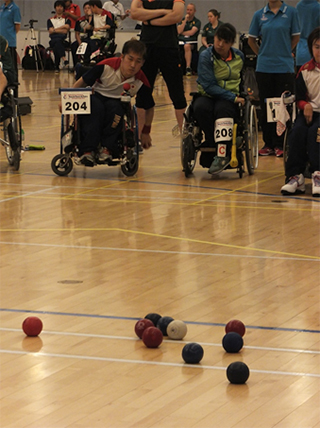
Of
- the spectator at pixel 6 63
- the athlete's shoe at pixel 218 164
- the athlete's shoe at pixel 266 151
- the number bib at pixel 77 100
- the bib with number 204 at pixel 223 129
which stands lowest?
the athlete's shoe at pixel 266 151

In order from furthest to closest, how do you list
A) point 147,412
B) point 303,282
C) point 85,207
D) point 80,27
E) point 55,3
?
point 55,3 < point 80,27 < point 85,207 < point 303,282 < point 147,412

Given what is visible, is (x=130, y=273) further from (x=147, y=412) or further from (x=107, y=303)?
(x=147, y=412)

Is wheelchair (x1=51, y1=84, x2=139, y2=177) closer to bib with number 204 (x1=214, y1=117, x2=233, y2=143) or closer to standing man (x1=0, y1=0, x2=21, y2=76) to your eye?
bib with number 204 (x1=214, y1=117, x2=233, y2=143)

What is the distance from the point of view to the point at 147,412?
110 inches

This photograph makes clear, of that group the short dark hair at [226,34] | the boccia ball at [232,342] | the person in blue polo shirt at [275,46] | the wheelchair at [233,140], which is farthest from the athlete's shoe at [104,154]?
the boccia ball at [232,342]

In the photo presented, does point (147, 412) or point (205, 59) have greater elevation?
point (205, 59)

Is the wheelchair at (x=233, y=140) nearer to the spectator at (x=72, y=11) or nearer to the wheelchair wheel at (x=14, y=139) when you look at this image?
the wheelchair wheel at (x=14, y=139)

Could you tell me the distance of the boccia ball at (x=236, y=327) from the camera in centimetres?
349

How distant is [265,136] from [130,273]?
4401mm

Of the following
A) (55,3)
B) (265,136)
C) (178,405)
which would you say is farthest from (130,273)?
(55,3)

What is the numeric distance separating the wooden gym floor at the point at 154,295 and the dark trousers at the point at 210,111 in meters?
0.46

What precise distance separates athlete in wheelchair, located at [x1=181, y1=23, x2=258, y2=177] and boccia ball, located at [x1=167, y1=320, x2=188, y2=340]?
372 cm

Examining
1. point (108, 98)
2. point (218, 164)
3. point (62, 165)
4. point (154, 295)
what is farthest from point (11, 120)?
point (154, 295)

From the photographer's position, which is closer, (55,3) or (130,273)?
(130,273)
